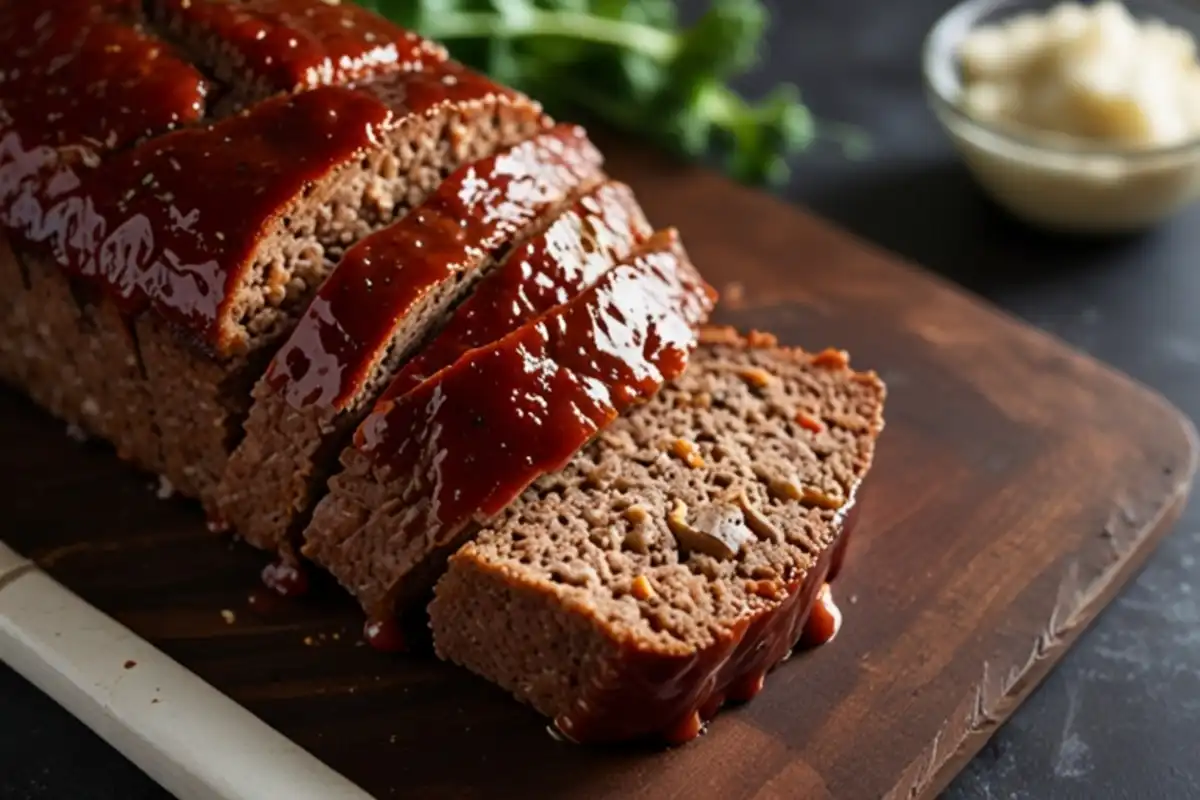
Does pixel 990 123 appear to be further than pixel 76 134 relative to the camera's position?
Yes

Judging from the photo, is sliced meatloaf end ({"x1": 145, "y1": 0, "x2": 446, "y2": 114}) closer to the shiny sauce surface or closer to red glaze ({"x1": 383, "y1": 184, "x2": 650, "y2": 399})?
red glaze ({"x1": 383, "y1": 184, "x2": 650, "y2": 399})

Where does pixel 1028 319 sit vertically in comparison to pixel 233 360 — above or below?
below

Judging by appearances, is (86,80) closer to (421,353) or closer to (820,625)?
(421,353)

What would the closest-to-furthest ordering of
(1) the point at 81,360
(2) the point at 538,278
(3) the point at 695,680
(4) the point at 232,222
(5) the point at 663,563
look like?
(3) the point at 695,680 → (5) the point at 663,563 → (4) the point at 232,222 → (2) the point at 538,278 → (1) the point at 81,360

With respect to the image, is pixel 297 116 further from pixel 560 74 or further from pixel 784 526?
pixel 560 74

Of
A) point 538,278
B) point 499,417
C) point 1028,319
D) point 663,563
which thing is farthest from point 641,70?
point 663,563

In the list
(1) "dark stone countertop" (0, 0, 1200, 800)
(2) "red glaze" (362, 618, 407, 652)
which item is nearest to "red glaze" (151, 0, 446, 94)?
(2) "red glaze" (362, 618, 407, 652)
